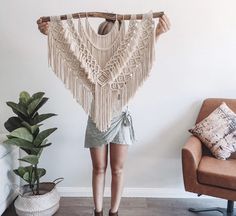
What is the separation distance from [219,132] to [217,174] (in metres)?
0.43

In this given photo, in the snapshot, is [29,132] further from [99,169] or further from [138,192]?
[138,192]

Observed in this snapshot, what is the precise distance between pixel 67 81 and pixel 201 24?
137cm

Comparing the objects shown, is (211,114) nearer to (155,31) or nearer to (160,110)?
(160,110)

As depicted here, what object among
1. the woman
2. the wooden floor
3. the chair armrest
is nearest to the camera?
the woman

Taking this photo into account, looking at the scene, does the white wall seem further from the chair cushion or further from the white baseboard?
the chair cushion

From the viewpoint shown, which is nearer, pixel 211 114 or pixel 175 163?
pixel 211 114

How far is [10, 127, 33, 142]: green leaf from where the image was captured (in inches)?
76.2

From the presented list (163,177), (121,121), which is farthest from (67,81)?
(163,177)

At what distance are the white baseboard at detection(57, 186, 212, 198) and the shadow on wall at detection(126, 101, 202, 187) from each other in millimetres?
52

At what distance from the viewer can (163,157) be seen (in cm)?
255

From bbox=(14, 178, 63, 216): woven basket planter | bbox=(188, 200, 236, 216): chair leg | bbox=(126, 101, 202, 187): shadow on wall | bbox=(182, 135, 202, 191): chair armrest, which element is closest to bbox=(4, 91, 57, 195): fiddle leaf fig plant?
bbox=(14, 178, 63, 216): woven basket planter

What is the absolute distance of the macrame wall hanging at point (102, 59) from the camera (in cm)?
158

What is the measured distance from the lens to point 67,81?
1636 millimetres

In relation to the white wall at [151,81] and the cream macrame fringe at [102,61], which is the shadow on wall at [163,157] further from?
the cream macrame fringe at [102,61]
